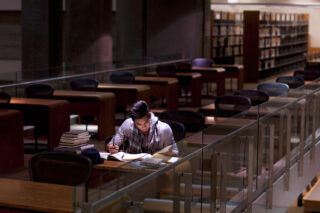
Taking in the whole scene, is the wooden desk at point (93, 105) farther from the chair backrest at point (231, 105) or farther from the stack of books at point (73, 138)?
the stack of books at point (73, 138)

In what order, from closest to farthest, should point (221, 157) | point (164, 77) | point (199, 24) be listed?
point (221, 157)
point (164, 77)
point (199, 24)

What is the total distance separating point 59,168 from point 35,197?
657 mm

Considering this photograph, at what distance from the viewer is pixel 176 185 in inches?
153

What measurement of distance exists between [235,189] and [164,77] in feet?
28.6

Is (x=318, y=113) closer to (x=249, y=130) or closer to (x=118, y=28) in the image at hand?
(x=249, y=130)

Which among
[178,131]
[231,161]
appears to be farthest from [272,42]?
[231,161]

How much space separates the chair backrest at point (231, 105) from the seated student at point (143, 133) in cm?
269

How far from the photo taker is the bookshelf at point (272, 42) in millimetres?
20734

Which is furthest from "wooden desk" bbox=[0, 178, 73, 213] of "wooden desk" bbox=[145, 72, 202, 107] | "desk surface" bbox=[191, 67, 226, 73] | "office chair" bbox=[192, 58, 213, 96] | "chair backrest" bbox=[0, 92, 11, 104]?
"office chair" bbox=[192, 58, 213, 96]

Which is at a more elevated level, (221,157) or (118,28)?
(118,28)

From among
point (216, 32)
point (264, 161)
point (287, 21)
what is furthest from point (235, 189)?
point (287, 21)

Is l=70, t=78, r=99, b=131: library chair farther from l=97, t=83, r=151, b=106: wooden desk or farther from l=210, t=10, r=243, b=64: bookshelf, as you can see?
l=210, t=10, r=243, b=64: bookshelf

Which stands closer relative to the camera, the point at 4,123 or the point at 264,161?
the point at 264,161

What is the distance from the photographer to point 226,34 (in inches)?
819
